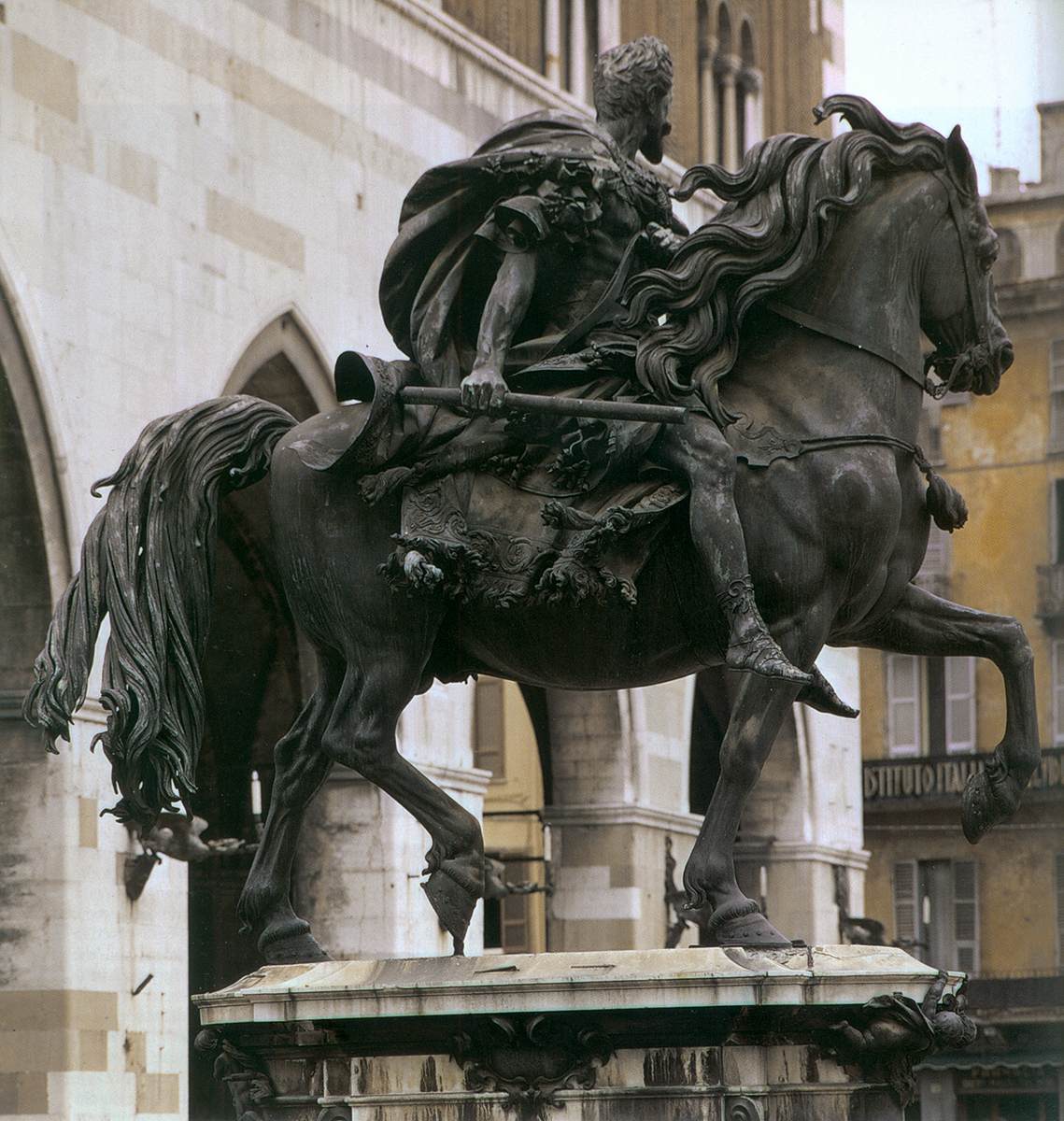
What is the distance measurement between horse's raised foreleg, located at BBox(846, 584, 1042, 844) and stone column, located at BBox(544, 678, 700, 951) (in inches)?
654

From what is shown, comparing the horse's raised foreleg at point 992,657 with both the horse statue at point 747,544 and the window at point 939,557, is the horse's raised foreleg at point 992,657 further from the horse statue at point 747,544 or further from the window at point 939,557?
the window at point 939,557

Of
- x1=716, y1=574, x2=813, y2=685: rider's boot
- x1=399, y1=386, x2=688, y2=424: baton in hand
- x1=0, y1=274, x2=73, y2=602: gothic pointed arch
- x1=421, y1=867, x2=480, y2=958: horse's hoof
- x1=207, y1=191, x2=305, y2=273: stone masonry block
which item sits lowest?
x1=421, y1=867, x2=480, y2=958: horse's hoof

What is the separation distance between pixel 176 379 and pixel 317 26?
3712mm

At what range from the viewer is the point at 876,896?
41.5m

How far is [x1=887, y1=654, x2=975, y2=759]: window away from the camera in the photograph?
137ft

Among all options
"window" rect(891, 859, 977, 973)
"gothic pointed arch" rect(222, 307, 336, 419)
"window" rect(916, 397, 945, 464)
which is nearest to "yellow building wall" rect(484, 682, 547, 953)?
"window" rect(891, 859, 977, 973)

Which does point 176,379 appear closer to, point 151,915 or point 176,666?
point 151,915

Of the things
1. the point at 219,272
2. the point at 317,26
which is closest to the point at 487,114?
the point at 317,26

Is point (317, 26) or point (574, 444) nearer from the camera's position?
point (574, 444)

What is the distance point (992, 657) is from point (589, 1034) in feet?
5.49

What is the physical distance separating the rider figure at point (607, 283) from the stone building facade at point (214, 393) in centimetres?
959

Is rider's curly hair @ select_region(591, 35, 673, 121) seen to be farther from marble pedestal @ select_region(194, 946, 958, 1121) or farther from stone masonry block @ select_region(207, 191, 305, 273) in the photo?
stone masonry block @ select_region(207, 191, 305, 273)

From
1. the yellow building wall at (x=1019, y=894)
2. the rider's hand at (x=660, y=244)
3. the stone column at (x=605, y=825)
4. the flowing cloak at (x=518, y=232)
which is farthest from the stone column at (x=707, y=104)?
the rider's hand at (x=660, y=244)

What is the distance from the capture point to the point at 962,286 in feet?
27.1
